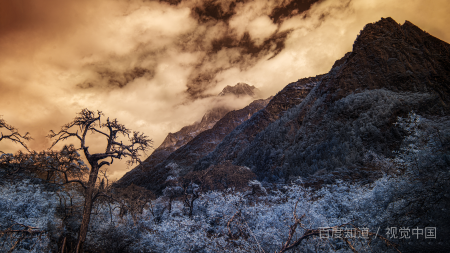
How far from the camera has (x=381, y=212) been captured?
9.01 metres

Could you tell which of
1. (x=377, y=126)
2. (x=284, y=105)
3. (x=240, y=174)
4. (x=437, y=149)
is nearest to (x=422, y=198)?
(x=437, y=149)

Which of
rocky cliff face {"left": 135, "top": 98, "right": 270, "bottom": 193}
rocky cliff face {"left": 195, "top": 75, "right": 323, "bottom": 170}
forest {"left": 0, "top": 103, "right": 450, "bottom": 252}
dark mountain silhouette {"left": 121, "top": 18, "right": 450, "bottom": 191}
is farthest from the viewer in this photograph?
rocky cliff face {"left": 135, "top": 98, "right": 270, "bottom": 193}

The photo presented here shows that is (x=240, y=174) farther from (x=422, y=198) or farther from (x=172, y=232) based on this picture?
(x=422, y=198)

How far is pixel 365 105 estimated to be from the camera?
19.5m

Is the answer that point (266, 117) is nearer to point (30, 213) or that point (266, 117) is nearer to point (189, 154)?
point (189, 154)

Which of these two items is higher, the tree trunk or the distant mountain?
the distant mountain

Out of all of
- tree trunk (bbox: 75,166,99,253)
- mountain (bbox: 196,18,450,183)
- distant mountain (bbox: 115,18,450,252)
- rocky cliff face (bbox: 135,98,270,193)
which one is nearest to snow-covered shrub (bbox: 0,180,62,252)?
tree trunk (bbox: 75,166,99,253)

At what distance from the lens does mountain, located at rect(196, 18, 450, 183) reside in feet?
53.0

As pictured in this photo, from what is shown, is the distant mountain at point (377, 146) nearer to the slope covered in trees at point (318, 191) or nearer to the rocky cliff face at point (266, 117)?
the slope covered in trees at point (318, 191)

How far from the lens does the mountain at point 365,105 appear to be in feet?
53.0

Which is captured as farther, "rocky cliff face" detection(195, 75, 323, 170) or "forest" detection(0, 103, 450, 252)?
"rocky cliff face" detection(195, 75, 323, 170)

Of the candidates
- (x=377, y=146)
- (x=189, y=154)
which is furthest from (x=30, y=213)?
(x=189, y=154)

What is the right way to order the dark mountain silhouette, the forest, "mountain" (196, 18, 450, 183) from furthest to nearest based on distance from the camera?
"mountain" (196, 18, 450, 183) → the dark mountain silhouette → the forest

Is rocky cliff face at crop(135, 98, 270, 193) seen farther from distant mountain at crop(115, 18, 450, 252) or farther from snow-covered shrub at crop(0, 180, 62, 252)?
snow-covered shrub at crop(0, 180, 62, 252)
